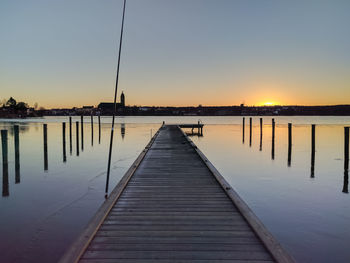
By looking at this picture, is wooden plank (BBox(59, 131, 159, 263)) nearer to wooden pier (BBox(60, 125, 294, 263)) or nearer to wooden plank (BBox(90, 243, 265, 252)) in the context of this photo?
wooden pier (BBox(60, 125, 294, 263))

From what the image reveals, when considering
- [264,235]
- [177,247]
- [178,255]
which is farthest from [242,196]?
[178,255]

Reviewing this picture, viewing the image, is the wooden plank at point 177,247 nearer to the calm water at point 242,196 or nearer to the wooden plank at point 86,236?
the wooden plank at point 86,236

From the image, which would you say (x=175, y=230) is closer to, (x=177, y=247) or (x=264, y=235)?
(x=177, y=247)

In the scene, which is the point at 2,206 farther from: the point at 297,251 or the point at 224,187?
the point at 297,251

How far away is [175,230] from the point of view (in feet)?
13.8

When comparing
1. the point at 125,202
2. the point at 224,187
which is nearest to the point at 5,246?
the point at 125,202

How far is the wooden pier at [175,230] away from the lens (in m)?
3.49

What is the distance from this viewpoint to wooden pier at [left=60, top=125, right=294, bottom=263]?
3.49 metres

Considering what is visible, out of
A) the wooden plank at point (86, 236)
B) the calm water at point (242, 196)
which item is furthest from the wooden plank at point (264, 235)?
the wooden plank at point (86, 236)

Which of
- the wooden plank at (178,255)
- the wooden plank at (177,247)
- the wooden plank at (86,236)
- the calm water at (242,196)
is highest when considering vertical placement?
the wooden plank at (86,236)

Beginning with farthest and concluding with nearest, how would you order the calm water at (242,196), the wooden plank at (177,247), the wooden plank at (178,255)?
the calm water at (242,196), the wooden plank at (177,247), the wooden plank at (178,255)

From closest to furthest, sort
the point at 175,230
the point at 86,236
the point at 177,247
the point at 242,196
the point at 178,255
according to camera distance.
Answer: the point at 178,255 < the point at 177,247 < the point at 86,236 < the point at 175,230 < the point at 242,196

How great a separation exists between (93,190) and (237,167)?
8570 millimetres

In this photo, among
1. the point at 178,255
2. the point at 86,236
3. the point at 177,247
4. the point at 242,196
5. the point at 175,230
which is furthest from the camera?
the point at 242,196
